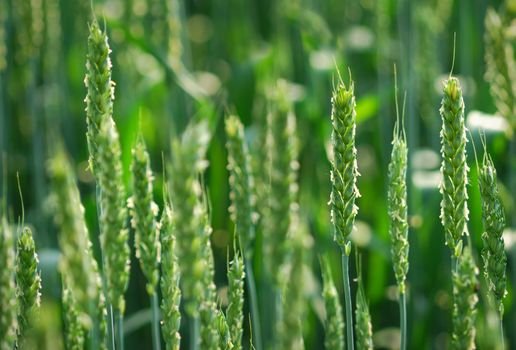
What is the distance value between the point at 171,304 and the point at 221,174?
159cm

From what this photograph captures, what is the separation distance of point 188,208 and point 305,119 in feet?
6.16

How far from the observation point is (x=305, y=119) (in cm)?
303

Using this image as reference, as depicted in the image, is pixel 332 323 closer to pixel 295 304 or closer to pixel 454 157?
pixel 295 304

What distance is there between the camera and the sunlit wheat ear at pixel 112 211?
4.20ft

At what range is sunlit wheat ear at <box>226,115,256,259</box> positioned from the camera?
1.58 meters

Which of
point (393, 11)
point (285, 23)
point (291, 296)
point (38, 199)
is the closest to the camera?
point (291, 296)

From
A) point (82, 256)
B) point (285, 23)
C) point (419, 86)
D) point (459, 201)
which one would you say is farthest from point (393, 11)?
point (82, 256)

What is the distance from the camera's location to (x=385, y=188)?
2.96 m

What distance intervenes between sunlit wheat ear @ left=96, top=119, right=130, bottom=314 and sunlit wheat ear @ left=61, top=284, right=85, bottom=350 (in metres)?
0.22

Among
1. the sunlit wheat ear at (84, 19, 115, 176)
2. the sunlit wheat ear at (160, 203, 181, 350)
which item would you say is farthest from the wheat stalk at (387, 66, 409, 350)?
the sunlit wheat ear at (84, 19, 115, 176)

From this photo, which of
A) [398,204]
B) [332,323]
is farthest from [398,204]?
[332,323]

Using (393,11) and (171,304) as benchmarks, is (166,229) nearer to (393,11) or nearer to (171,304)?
(171,304)

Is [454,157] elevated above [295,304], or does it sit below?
above

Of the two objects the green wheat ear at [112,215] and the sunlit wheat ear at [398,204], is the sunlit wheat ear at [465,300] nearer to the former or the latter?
the sunlit wheat ear at [398,204]
